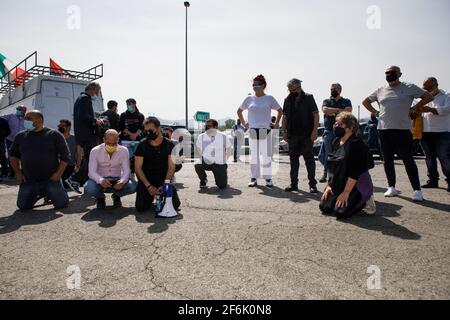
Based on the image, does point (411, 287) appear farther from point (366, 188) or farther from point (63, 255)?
point (63, 255)

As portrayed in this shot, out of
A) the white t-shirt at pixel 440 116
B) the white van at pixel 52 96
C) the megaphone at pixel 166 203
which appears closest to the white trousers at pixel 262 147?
the megaphone at pixel 166 203

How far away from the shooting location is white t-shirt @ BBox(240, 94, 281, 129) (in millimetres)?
6336

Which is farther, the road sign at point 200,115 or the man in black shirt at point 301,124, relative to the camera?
the road sign at point 200,115

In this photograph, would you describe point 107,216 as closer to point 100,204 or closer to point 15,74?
point 100,204

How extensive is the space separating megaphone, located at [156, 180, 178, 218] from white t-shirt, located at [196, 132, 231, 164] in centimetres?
225

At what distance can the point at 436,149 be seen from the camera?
5.83 m

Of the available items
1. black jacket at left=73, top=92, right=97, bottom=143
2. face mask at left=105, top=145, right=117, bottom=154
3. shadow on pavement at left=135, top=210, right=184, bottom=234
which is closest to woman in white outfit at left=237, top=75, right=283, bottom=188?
shadow on pavement at left=135, top=210, right=184, bottom=234

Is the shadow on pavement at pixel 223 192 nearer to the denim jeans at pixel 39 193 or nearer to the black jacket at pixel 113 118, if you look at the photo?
the denim jeans at pixel 39 193

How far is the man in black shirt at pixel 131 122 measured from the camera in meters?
7.05

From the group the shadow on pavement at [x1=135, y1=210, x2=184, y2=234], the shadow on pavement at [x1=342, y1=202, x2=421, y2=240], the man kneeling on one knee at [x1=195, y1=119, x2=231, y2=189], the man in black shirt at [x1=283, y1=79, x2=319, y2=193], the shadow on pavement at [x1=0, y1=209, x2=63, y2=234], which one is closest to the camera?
the shadow on pavement at [x1=342, y1=202, x2=421, y2=240]

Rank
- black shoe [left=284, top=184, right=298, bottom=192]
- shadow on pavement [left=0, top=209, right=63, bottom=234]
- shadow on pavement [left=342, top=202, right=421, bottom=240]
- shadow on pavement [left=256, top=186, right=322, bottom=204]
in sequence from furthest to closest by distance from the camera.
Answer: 1. black shoe [left=284, top=184, right=298, bottom=192]
2. shadow on pavement [left=256, top=186, right=322, bottom=204]
3. shadow on pavement [left=0, top=209, right=63, bottom=234]
4. shadow on pavement [left=342, top=202, right=421, bottom=240]

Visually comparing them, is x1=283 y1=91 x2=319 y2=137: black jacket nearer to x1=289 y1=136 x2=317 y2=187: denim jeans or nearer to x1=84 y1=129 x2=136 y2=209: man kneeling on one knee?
x1=289 y1=136 x2=317 y2=187: denim jeans

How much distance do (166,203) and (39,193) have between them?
2165 millimetres
